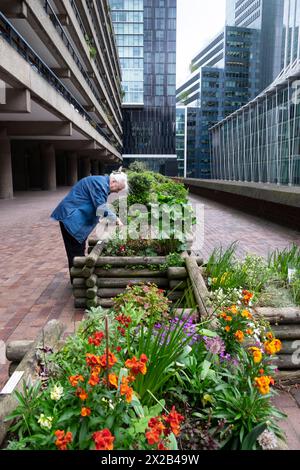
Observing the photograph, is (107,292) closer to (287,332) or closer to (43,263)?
(287,332)

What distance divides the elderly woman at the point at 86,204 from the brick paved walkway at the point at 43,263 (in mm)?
959

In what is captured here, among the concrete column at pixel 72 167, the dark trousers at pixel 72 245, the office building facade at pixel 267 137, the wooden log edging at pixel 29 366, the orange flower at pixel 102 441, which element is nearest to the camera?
the orange flower at pixel 102 441

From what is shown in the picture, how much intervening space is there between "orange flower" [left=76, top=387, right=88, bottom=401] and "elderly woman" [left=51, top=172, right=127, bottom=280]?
3.17 metres

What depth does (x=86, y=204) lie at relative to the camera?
16.1ft

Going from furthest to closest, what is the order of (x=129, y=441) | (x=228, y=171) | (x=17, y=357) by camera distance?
(x=228, y=171) < (x=17, y=357) < (x=129, y=441)

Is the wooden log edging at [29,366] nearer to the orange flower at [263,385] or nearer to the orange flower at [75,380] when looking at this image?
the orange flower at [75,380]

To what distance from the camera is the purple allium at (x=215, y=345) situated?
2359 millimetres

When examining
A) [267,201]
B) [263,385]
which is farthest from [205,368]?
[267,201]

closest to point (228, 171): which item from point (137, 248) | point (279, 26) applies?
point (137, 248)

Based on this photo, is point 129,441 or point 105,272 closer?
point 129,441

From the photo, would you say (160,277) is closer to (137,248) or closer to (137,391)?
(137,248)

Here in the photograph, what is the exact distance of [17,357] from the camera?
Answer: 2.76 m

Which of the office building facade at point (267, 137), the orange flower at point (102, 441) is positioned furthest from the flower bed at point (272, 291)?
the office building facade at point (267, 137)

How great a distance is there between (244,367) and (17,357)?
1558 millimetres
